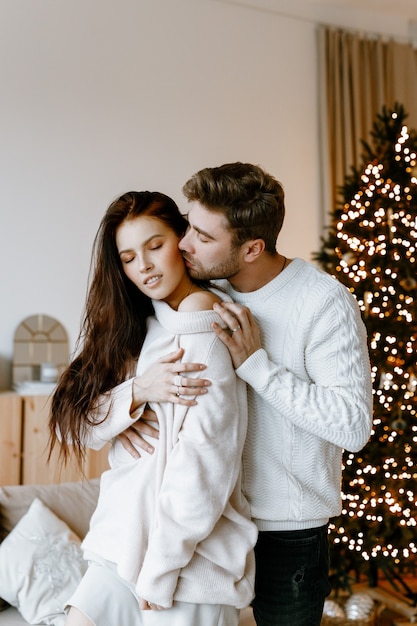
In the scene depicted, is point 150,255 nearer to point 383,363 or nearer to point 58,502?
point 58,502

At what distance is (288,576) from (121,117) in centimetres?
336

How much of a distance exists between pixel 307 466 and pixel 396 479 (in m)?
1.82

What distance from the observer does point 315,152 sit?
5.04 m

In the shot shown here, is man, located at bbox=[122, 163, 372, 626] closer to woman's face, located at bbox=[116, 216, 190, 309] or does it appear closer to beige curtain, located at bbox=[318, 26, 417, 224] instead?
woman's face, located at bbox=[116, 216, 190, 309]

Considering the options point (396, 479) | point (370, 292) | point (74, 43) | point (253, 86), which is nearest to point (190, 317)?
point (370, 292)

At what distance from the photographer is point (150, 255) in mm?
1619

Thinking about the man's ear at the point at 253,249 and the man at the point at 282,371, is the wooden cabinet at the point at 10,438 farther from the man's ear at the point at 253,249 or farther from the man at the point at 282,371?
the man's ear at the point at 253,249

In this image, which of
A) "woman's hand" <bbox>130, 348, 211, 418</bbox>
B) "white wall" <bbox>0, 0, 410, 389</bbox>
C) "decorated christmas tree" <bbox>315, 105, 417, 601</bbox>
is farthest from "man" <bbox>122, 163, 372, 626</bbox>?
"white wall" <bbox>0, 0, 410, 389</bbox>

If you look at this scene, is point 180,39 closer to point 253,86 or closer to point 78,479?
point 253,86

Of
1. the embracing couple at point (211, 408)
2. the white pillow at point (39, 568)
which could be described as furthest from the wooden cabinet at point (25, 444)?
the embracing couple at point (211, 408)

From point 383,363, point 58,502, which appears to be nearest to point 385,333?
point 383,363

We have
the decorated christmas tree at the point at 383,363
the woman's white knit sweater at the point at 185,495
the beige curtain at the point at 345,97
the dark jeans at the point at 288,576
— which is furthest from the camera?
the beige curtain at the point at 345,97

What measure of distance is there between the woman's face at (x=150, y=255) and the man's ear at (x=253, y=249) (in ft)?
0.51

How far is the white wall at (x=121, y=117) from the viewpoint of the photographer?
4145mm
